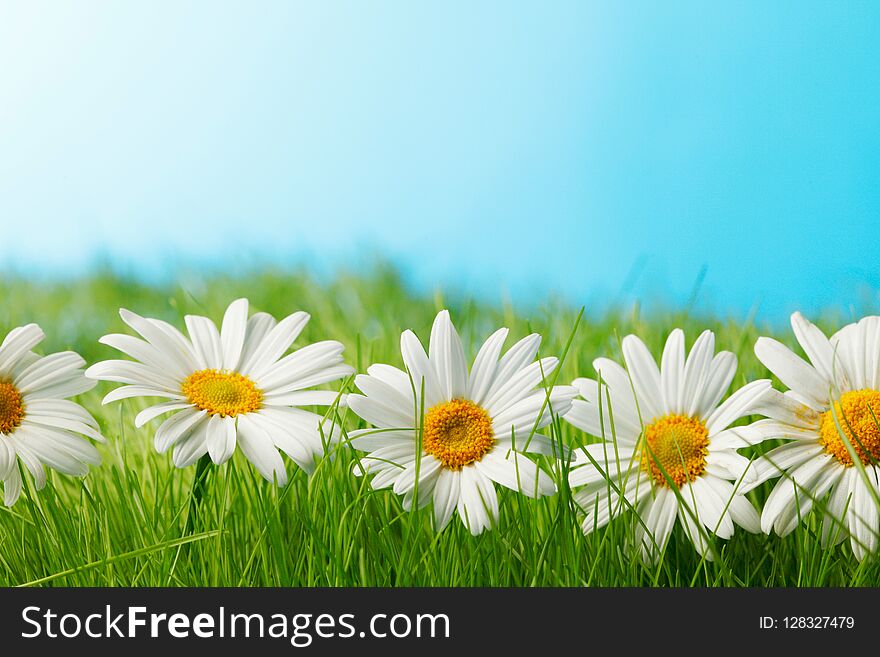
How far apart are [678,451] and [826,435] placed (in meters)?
0.08

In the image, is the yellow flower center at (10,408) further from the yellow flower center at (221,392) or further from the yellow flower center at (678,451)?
the yellow flower center at (678,451)

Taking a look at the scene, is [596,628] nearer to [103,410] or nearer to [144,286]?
[103,410]

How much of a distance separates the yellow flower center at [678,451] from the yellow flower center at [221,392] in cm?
22

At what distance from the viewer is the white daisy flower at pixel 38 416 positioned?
451 millimetres

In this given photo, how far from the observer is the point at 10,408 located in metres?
0.46

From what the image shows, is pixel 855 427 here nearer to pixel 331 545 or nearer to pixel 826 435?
pixel 826 435

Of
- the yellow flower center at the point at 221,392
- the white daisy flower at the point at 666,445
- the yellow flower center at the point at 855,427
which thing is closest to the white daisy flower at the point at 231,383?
the yellow flower center at the point at 221,392

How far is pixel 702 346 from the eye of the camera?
18.3 inches

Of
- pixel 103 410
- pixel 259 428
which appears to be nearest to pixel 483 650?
pixel 259 428

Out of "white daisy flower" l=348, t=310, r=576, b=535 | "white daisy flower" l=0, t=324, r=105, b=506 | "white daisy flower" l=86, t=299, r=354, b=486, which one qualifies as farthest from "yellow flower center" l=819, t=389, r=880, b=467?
"white daisy flower" l=0, t=324, r=105, b=506

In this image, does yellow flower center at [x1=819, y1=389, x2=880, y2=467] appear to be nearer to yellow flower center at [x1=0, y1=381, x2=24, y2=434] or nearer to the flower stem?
the flower stem

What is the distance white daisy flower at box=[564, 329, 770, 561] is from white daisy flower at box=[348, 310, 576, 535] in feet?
0.11

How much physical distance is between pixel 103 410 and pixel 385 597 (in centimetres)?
39

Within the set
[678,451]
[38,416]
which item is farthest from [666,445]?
[38,416]
